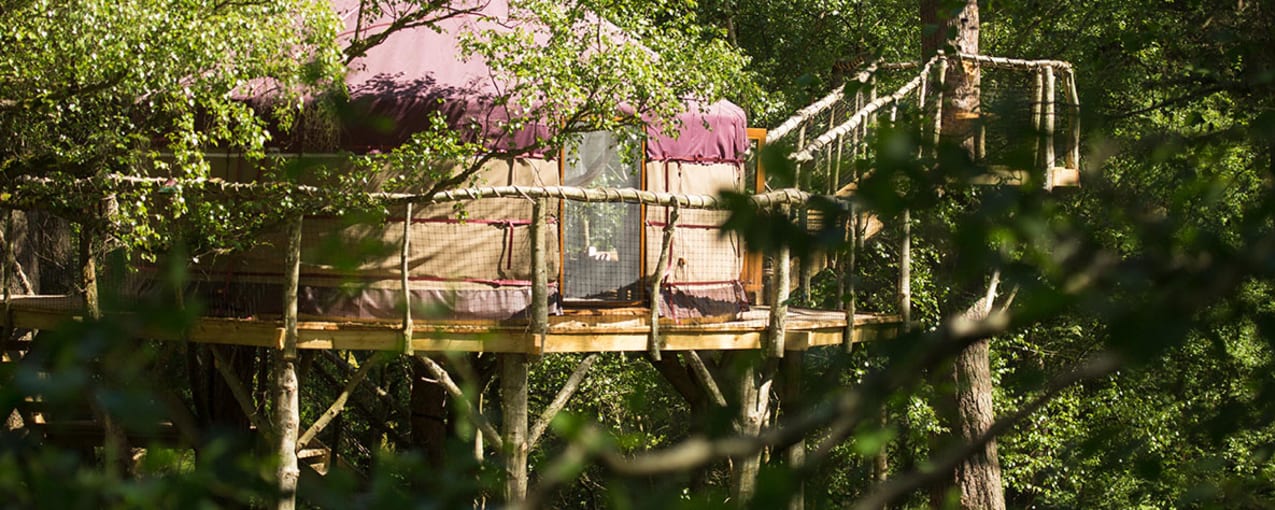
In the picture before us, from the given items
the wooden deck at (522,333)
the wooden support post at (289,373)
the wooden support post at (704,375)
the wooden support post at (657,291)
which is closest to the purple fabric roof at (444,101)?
the wooden support post at (657,291)

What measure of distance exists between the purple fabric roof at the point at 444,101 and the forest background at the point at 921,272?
0.60 m

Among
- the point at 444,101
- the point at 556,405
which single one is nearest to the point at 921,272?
the point at 556,405

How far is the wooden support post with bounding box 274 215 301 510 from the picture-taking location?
20.9ft

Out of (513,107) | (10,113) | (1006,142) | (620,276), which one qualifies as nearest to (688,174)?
(620,276)

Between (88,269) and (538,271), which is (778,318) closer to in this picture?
(538,271)

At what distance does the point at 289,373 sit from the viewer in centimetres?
671

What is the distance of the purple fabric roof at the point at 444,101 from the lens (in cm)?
727

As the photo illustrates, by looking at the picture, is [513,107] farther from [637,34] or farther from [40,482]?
[40,482]

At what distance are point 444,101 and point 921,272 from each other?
460 cm

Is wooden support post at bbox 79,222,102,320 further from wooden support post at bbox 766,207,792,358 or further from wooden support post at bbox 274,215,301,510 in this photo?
wooden support post at bbox 766,207,792,358

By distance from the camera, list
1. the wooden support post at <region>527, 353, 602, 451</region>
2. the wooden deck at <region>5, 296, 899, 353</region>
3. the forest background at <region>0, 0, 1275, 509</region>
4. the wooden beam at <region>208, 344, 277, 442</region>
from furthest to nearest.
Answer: the wooden support post at <region>527, 353, 602, 451</region> < the wooden beam at <region>208, 344, 277, 442</region> < the wooden deck at <region>5, 296, 899, 353</region> < the forest background at <region>0, 0, 1275, 509</region>

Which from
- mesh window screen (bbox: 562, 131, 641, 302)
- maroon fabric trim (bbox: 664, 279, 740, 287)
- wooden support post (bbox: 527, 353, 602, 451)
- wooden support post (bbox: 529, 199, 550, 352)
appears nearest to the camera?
wooden support post (bbox: 529, 199, 550, 352)

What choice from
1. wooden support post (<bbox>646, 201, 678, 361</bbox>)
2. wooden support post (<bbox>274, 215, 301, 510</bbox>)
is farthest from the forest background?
wooden support post (<bbox>646, 201, 678, 361</bbox>)

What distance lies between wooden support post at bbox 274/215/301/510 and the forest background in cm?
32
